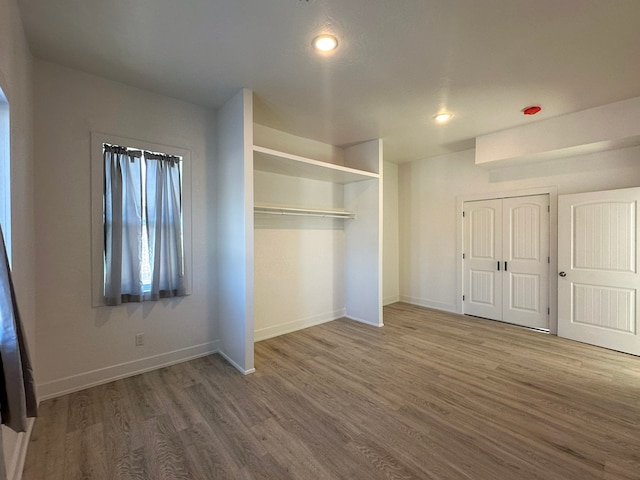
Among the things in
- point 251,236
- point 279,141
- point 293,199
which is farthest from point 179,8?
point 293,199

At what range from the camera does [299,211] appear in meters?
3.73

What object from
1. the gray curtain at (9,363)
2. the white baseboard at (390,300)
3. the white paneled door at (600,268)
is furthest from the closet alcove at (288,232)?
the white paneled door at (600,268)

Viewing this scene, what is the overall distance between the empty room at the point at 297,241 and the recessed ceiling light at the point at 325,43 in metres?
0.03

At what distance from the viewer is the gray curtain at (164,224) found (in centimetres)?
284

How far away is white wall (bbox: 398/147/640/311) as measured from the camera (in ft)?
11.8

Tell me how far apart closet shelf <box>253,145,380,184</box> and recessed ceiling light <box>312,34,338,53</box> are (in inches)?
42.4

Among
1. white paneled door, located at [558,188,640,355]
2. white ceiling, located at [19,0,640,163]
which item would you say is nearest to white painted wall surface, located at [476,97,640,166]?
white ceiling, located at [19,0,640,163]

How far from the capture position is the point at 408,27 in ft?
6.48

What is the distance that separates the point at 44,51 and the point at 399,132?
147 inches

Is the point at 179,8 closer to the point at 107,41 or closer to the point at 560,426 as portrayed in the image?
the point at 107,41

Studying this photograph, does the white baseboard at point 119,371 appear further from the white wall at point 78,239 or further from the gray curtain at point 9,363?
the gray curtain at point 9,363

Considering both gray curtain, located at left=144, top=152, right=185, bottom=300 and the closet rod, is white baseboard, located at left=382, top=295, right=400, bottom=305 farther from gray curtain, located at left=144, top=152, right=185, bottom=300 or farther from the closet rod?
gray curtain, located at left=144, top=152, right=185, bottom=300

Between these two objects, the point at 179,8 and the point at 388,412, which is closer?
the point at 179,8

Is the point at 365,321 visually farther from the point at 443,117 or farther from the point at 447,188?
the point at 443,117
